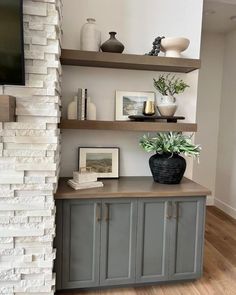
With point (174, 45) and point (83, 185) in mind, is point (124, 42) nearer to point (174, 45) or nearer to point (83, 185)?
point (174, 45)

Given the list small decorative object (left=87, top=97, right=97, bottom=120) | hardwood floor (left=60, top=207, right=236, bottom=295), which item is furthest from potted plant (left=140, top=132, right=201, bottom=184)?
hardwood floor (left=60, top=207, right=236, bottom=295)

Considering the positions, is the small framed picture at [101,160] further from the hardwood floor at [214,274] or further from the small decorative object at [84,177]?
the hardwood floor at [214,274]

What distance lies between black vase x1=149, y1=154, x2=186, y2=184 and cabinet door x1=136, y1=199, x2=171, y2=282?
251 millimetres

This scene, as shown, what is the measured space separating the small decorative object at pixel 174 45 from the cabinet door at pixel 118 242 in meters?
1.30

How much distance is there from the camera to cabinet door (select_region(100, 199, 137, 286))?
2225 millimetres

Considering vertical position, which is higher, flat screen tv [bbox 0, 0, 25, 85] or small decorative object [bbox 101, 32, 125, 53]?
small decorative object [bbox 101, 32, 125, 53]

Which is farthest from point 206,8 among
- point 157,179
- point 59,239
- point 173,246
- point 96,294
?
point 96,294

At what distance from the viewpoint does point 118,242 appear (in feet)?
7.41

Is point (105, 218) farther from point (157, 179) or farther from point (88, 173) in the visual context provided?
point (157, 179)

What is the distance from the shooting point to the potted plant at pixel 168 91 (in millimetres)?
2523

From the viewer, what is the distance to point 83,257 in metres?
2.22

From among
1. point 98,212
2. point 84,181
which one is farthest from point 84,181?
point 98,212

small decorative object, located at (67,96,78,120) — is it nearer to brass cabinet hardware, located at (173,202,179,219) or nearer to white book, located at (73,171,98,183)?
white book, located at (73,171,98,183)

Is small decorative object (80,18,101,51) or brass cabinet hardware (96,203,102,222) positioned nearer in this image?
brass cabinet hardware (96,203,102,222)
